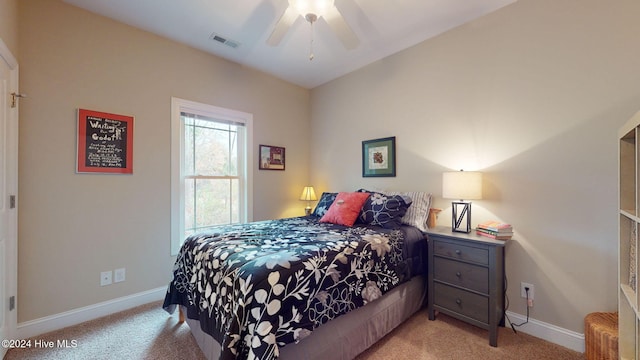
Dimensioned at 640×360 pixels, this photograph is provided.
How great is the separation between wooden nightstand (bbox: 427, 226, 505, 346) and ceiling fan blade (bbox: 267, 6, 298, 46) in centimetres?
205

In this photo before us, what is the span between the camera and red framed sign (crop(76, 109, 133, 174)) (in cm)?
223

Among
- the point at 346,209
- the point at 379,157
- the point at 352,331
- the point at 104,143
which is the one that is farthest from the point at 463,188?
the point at 104,143

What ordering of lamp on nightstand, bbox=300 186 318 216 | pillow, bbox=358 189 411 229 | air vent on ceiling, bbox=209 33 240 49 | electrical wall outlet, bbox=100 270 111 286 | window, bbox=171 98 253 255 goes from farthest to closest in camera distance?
lamp on nightstand, bbox=300 186 318 216 < window, bbox=171 98 253 255 < air vent on ceiling, bbox=209 33 240 49 < pillow, bbox=358 189 411 229 < electrical wall outlet, bbox=100 270 111 286

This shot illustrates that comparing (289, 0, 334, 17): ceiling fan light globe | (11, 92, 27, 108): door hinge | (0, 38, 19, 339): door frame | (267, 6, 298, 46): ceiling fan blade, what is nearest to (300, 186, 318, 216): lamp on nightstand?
(267, 6, 298, 46): ceiling fan blade

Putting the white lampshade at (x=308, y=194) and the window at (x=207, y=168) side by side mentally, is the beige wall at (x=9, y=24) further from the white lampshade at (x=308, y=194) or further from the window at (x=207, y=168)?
the white lampshade at (x=308, y=194)

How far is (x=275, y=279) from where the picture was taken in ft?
4.25

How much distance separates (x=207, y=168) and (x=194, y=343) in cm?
187

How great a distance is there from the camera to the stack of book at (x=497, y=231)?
2022 mm

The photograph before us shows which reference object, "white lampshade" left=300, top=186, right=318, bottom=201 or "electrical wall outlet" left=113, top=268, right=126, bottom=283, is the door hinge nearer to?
"electrical wall outlet" left=113, top=268, right=126, bottom=283

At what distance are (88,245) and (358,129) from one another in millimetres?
3105

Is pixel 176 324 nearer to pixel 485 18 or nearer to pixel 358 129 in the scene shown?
pixel 358 129

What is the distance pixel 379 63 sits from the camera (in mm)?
3164

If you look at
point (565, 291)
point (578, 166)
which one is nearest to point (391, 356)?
point (565, 291)

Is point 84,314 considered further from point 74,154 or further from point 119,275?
point 74,154
